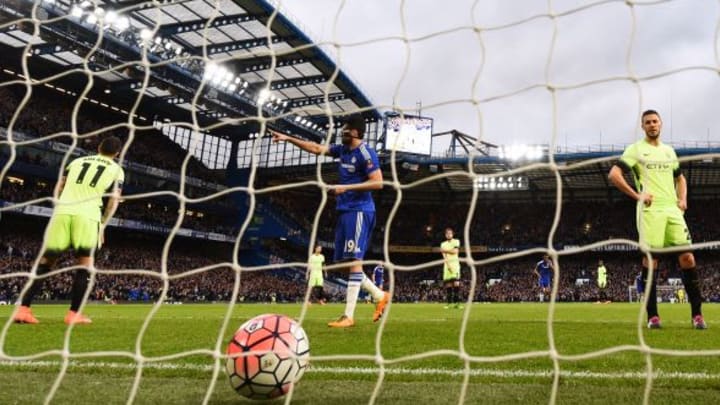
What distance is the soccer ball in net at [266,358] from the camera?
8.91 ft

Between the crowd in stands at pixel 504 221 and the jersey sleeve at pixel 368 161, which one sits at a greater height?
the crowd in stands at pixel 504 221

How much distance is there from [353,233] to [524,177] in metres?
34.3

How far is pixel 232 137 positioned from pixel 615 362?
39.3m

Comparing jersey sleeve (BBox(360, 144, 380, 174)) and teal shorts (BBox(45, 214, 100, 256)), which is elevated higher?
jersey sleeve (BBox(360, 144, 380, 174))

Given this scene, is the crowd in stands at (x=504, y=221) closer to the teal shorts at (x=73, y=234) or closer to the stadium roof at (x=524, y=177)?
the stadium roof at (x=524, y=177)

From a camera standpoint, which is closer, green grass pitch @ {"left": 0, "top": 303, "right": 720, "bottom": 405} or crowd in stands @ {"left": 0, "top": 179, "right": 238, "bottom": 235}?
green grass pitch @ {"left": 0, "top": 303, "right": 720, "bottom": 405}

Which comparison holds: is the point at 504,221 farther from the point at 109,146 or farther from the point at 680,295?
the point at 109,146

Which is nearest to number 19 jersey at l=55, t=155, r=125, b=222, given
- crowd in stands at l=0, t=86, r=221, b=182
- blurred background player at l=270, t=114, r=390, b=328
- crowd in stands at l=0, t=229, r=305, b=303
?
blurred background player at l=270, t=114, r=390, b=328

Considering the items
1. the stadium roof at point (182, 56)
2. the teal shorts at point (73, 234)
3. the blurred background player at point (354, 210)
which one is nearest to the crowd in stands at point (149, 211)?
the stadium roof at point (182, 56)

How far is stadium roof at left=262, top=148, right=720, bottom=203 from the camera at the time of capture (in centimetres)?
3319

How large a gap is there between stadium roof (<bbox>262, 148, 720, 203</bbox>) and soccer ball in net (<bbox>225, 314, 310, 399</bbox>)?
27.7 meters

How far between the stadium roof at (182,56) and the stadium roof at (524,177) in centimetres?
546

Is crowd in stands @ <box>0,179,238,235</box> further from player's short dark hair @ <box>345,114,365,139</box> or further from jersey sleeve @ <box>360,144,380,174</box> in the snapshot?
player's short dark hair @ <box>345,114,365,139</box>

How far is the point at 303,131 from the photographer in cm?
3578
